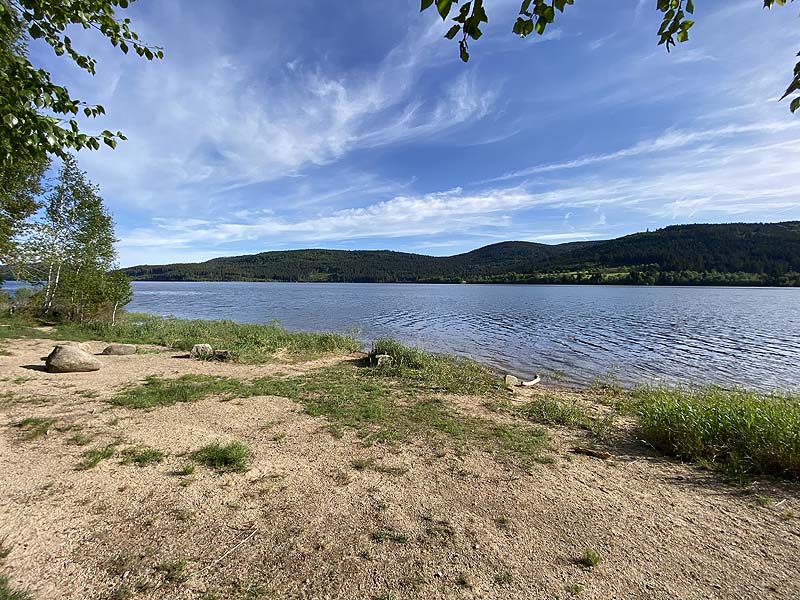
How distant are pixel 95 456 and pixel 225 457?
1958 mm

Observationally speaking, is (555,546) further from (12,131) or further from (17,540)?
(12,131)

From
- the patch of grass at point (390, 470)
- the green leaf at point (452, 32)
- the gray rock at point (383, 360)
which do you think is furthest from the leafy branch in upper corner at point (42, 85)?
the gray rock at point (383, 360)

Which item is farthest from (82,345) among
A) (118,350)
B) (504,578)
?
(504,578)

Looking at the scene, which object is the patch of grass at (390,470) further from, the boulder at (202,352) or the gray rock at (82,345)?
the gray rock at (82,345)


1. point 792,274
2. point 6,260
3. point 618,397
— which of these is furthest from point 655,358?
point 792,274

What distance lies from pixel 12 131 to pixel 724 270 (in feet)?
514

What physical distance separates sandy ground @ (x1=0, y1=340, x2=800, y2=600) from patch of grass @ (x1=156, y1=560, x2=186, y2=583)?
0.08 ft

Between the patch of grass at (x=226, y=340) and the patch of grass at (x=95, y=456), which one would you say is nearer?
the patch of grass at (x=95, y=456)

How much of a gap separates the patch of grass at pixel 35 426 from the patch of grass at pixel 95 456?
143 centimetres

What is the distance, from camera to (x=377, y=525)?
175 inches

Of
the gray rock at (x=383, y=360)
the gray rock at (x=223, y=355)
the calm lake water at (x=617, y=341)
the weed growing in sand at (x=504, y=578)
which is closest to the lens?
the weed growing in sand at (x=504, y=578)

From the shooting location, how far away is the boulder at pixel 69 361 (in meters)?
11.2

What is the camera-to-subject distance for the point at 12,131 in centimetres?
329

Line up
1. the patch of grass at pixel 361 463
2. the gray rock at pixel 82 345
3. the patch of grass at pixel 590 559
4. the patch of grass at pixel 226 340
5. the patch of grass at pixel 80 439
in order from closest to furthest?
the patch of grass at pixel 590 559 < the patch of grass at pixel 361 463 < the patch of grass at pixel 80 439 < the gray rock at pixel 82 345 < the patch of grass at pixel 226 340
